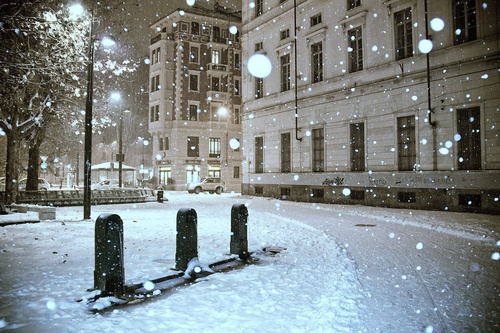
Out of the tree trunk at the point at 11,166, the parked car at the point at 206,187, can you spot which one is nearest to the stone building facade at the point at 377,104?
the parked car at the point at 206,187

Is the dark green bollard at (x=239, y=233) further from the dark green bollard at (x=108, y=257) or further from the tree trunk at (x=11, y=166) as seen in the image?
the tree trunk at (x=11, y=166)

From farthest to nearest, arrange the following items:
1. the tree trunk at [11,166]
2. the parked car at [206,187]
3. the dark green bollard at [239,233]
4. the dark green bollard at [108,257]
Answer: the parked car at [206,187] → the tree trunk at [11,166] → the dark green bollard at [239,233] → the dark green bollard at [108,257]

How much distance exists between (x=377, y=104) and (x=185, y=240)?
1739 cm

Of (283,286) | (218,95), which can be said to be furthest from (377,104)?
(218,95)

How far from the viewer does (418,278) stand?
6164 millimetres

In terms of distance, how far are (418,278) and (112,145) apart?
7284 cm

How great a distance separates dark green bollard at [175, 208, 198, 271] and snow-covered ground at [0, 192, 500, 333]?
0.94 ft

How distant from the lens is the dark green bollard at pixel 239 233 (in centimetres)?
762

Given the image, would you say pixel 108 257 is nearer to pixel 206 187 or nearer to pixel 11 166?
pixel 11 166

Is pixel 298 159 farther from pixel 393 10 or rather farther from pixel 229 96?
pixel 229 96

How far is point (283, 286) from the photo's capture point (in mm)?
5637

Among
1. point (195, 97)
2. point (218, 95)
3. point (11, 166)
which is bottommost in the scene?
point (11, 166)

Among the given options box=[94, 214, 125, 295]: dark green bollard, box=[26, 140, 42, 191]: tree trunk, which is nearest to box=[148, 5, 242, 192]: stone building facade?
box=[26, 140, 42, 191]: tree trunk

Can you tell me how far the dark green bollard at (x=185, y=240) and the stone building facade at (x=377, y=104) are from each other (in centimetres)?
1460
